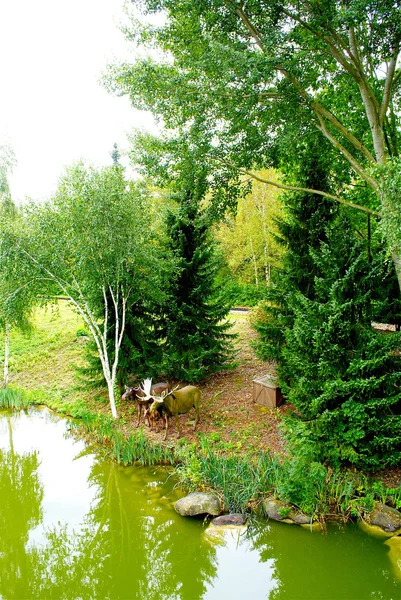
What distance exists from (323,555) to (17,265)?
8.84 meters

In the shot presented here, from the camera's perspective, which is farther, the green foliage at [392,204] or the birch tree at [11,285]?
the birch tree at [11,285]

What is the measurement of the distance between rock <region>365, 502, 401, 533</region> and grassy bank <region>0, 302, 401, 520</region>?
14cm

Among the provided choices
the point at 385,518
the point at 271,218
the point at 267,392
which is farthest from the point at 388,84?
the point at 385,518

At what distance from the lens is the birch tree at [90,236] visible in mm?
9336

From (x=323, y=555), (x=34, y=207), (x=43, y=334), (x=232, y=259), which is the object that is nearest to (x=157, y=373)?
(x=34, y=207)

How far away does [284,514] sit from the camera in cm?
636

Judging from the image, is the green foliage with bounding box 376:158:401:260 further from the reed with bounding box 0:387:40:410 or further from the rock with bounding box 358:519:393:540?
the reed with bounding box 0:387:40:410

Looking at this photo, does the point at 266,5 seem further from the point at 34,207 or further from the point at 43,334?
the point at 43,334

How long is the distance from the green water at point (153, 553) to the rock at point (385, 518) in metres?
0.30

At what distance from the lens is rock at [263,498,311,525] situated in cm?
635

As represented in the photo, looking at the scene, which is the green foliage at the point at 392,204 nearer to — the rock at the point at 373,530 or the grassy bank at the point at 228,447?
the grassy bank at the point at 228,447

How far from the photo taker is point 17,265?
9.63 metres

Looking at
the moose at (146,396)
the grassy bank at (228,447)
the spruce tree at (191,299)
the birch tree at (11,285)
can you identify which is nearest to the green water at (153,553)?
the grassy bank at (228,447)

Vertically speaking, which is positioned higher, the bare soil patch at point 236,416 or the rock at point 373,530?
the bare soil patch at point 236,416
